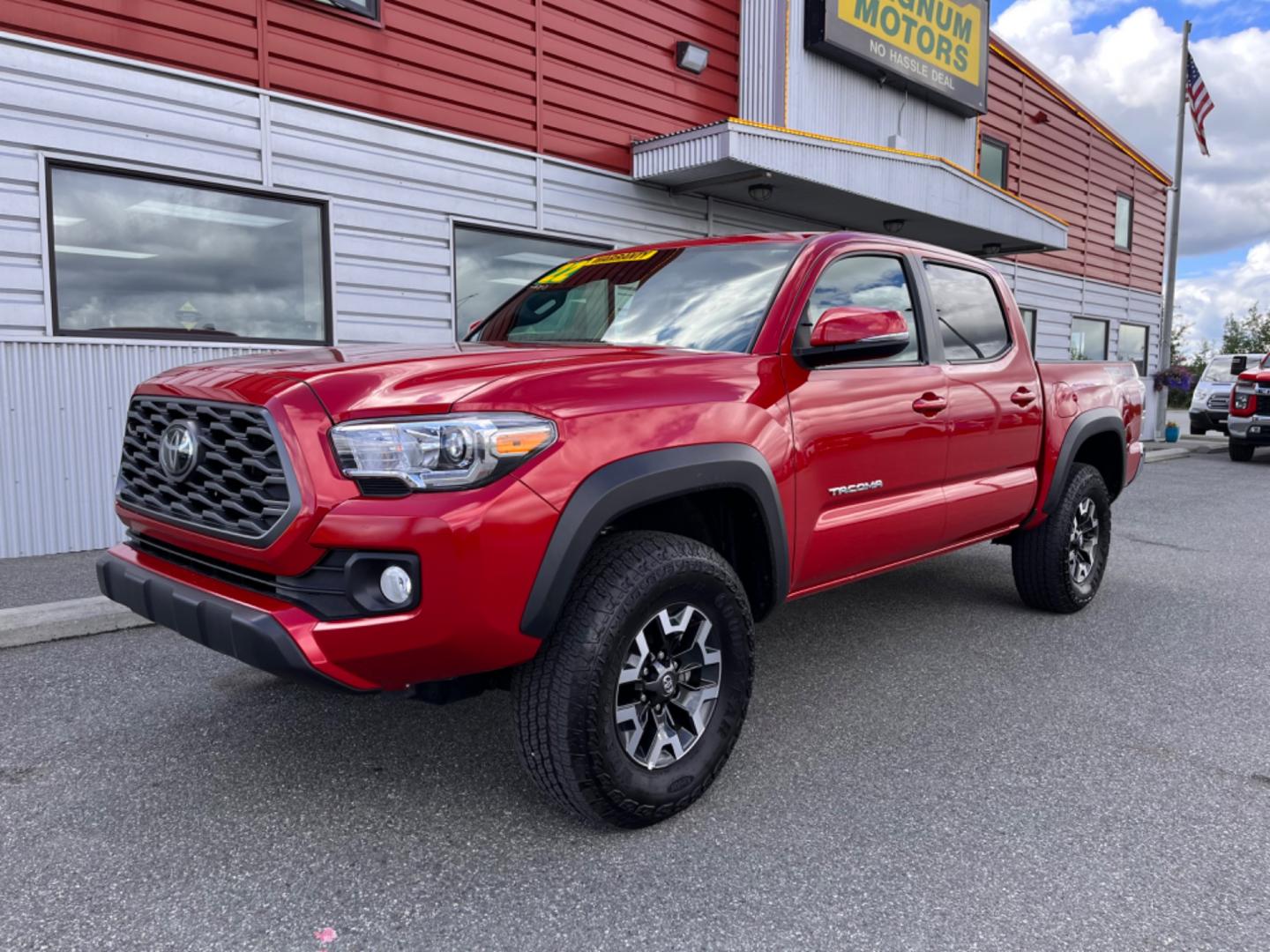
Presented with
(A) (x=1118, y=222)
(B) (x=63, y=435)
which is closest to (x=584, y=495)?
(B) (x=63, y=435)

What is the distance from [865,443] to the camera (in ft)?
10.8

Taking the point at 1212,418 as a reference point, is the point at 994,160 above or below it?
above

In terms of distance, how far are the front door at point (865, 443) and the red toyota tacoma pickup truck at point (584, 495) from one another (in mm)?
12

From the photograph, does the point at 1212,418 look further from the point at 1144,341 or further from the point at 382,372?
the point at 382,372

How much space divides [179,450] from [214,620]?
1.73 feet

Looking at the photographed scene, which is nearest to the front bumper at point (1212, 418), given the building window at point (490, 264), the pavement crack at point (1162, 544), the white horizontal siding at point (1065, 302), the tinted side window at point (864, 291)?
the white horizontal siding at point (1065, 302)

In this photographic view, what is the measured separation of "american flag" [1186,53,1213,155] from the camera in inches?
670

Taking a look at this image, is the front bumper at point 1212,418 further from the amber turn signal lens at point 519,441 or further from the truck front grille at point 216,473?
the truck front grille at point 216,473

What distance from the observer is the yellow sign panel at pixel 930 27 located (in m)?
10.6

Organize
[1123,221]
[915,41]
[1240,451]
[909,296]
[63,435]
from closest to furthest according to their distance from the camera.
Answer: [909,296]
[63,435]
[915,41]
[1240,451]
[1123,221]

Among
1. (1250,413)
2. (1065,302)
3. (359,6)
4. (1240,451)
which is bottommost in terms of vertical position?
(1240,451)

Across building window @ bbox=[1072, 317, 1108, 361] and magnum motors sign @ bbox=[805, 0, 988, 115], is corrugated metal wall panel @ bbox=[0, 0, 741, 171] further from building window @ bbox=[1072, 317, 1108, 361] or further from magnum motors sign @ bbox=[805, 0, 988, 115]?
building window @ bbox=[1072, 317, 1108, 361]

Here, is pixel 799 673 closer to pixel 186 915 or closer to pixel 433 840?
pixel 433 840

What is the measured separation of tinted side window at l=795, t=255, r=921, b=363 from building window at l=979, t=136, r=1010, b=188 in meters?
12.2
